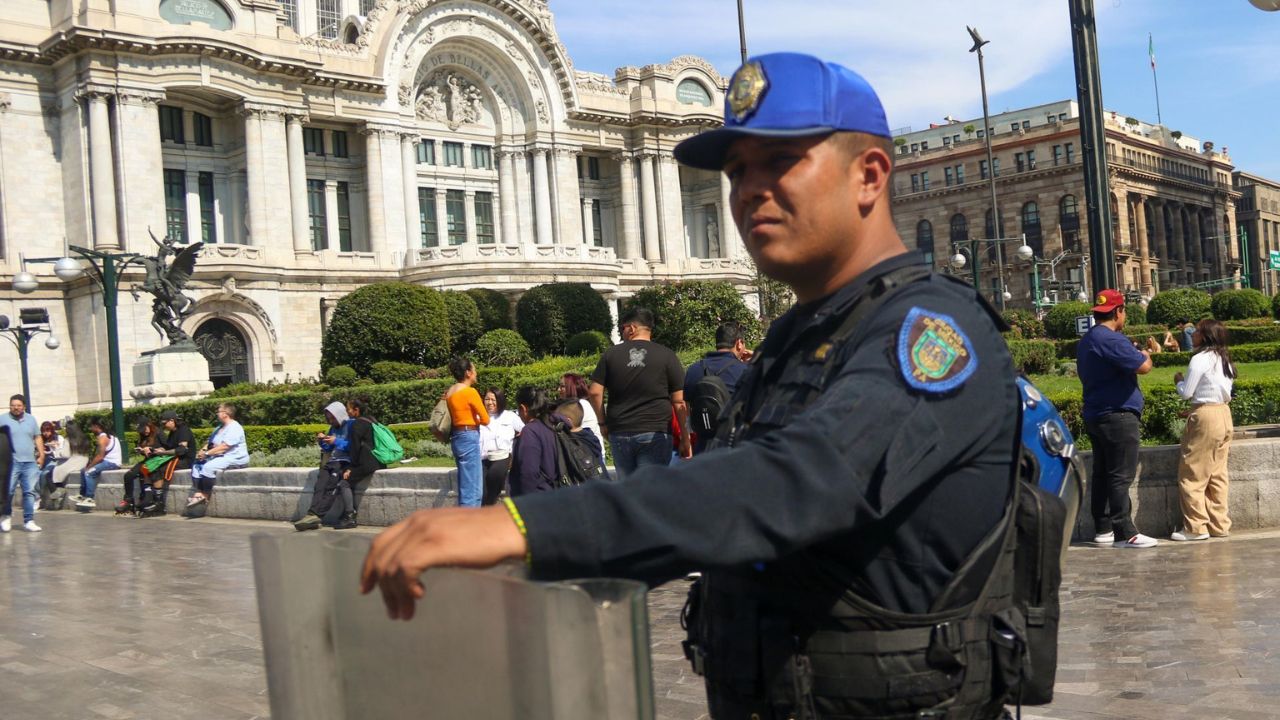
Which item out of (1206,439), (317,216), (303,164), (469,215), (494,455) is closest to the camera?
(1206,439)

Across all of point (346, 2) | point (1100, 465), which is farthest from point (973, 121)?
point (1100, 465)

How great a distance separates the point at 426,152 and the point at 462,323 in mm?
14013

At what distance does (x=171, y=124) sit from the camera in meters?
43.1

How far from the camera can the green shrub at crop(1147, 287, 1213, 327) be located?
43031 millimetres

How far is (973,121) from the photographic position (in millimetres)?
90250

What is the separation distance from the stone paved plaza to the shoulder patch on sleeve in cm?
352

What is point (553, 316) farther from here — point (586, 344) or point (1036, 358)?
point (1036, 358)

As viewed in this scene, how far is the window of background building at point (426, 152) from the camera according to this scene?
1978 inches

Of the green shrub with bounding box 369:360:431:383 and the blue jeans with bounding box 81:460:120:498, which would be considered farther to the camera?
the green shrub with bounding box 369:360:431:383

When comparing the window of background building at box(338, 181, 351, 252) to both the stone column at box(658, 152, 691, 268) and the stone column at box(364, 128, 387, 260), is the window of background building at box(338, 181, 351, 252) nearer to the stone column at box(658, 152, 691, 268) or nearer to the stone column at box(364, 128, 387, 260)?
the stone column at box(364, 128, 387, 260)

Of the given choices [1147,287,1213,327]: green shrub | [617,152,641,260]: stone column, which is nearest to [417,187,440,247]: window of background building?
[617,152,641,260]: stone column

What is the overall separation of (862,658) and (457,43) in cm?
5100

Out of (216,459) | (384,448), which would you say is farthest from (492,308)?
(384,448)

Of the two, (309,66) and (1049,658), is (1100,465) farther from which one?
(309,66)
